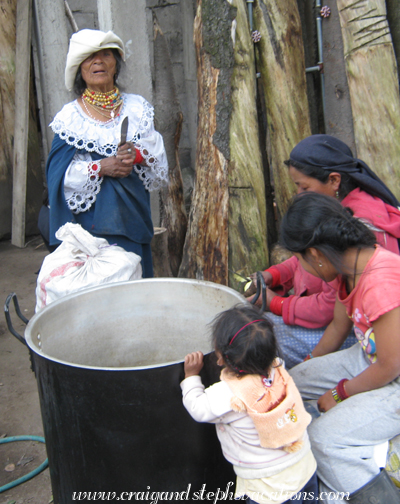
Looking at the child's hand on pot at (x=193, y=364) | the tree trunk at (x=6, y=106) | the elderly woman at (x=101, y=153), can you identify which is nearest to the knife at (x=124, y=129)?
the elderly woman at (x=101, y=153)

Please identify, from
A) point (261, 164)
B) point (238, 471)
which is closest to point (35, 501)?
point (238, 471)

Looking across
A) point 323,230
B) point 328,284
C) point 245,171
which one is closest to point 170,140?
point 245,171

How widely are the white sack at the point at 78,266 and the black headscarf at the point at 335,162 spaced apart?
980 millimetres

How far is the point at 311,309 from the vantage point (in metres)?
2.12

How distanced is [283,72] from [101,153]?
1249mm

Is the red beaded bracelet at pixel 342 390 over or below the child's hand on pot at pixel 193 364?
below

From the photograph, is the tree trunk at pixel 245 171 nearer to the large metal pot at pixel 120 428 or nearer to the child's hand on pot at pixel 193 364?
the large metal pot at pixel 120 428

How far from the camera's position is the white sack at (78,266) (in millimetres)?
2268

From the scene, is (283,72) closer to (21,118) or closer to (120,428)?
(120,428)

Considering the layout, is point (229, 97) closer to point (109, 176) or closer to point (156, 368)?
point (109, 176)

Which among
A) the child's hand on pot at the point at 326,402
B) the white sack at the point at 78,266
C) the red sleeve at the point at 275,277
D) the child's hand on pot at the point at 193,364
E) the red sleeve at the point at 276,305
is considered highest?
the white sack at the point at 78,266

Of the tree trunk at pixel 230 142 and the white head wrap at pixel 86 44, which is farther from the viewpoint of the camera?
the tree trunk at pixel 230 142

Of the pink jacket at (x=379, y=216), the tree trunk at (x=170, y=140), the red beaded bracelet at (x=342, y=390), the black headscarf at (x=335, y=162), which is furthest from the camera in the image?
the tree trunk at (x=170, y=140)

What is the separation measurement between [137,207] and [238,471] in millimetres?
1694
